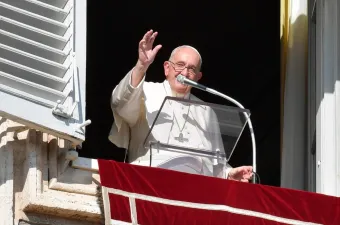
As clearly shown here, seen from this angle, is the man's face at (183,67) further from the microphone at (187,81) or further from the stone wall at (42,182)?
the stone wall at (42,182)

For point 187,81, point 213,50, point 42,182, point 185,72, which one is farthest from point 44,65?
point 213,50

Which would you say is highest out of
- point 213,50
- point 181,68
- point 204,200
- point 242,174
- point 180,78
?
point 213,50

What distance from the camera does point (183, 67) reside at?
460 inches

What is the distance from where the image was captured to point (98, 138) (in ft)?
44.9

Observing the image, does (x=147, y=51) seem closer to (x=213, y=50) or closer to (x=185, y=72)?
(x=185, y=72)

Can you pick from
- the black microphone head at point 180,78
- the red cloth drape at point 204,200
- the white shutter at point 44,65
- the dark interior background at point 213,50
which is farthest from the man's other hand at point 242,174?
the dark interior background at point 213,50

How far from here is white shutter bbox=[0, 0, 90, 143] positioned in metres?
10.6

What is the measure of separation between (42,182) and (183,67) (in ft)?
4.36

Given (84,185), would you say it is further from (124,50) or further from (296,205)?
(124,50)

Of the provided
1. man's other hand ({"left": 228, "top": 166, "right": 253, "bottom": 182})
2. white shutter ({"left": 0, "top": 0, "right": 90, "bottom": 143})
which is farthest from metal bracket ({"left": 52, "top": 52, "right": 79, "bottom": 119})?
man's other hand ({"left": 228, "top": 166, "right": 253, "bottom": 182})

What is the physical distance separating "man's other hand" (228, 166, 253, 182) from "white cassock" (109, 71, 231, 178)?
7 cm

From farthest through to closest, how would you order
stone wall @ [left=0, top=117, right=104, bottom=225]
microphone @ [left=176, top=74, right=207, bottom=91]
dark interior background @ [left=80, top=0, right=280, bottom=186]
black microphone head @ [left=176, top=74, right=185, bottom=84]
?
dark interior background @ [left=80, top=0, right=280, bottom=186] → black microphone head @ [left=176, top=74, right=185, bottom=84] → microphone @ [left=176, top=74, right=207, bottom=91] → stone wall @ [left=0, top=117, right=104, bottom=225]

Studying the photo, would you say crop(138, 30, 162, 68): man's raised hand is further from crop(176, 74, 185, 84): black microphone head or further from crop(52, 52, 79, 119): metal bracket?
crop(52, 52, 79, 119): metal bracket

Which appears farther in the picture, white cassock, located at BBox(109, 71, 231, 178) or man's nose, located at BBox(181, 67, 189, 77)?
man's nose, located at BBox(181, 67, 189, 77)
